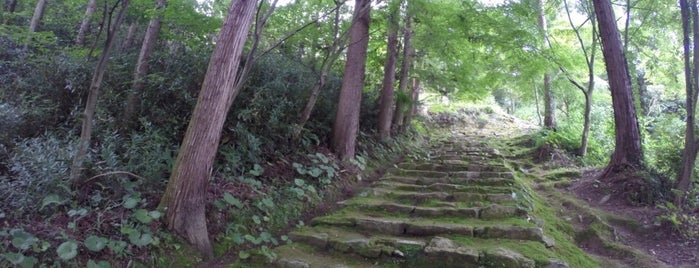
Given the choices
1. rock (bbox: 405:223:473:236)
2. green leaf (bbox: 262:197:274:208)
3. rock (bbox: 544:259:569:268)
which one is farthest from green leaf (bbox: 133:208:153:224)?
rock (bbox: 544:259:569:268)

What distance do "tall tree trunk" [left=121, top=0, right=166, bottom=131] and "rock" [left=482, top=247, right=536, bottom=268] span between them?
455cm

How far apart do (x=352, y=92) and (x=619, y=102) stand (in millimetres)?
4350

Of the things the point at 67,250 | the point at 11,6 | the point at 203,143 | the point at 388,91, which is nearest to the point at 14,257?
the point at 67,250

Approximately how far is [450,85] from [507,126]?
761 centimetres

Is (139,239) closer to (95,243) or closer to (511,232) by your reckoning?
(95,243)

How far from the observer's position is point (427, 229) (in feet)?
14.5

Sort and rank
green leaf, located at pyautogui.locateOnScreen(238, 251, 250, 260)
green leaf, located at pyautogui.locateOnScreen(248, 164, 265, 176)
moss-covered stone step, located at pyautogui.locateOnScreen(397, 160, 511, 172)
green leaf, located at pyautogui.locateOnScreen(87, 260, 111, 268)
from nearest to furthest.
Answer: green leaf, located at pyautogui.locateOnScreen(87, 260, 111, 268) → green leaf, located at pyautogui.locateOnScreen(238, 251, 250, 260) → green leaf, located at pyautogui.locateOnScreen(248, 164, 265, 176) → moss-covered stone step, located at pyautogui.locateOnScreen(397, 160, 511, 172)

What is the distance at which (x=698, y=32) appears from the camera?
5.24 m

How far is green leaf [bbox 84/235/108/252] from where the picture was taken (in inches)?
120

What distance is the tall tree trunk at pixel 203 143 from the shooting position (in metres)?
3.74

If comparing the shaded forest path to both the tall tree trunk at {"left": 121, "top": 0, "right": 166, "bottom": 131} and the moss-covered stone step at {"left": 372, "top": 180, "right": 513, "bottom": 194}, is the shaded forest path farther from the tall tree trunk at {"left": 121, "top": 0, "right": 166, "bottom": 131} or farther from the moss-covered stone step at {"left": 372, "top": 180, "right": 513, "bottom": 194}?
the tall tree trunk at {"left": 121, "top": 0, "right": 166, "bottom": 131}

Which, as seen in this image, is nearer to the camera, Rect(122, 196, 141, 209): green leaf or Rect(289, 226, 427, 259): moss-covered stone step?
Rect(122, 196, 141, 209): green leaf

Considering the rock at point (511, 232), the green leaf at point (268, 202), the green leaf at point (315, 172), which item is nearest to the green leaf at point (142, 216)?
the green leaf at point (268, 202)

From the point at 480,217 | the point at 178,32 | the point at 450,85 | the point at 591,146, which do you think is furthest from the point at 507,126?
the point at 178,32
